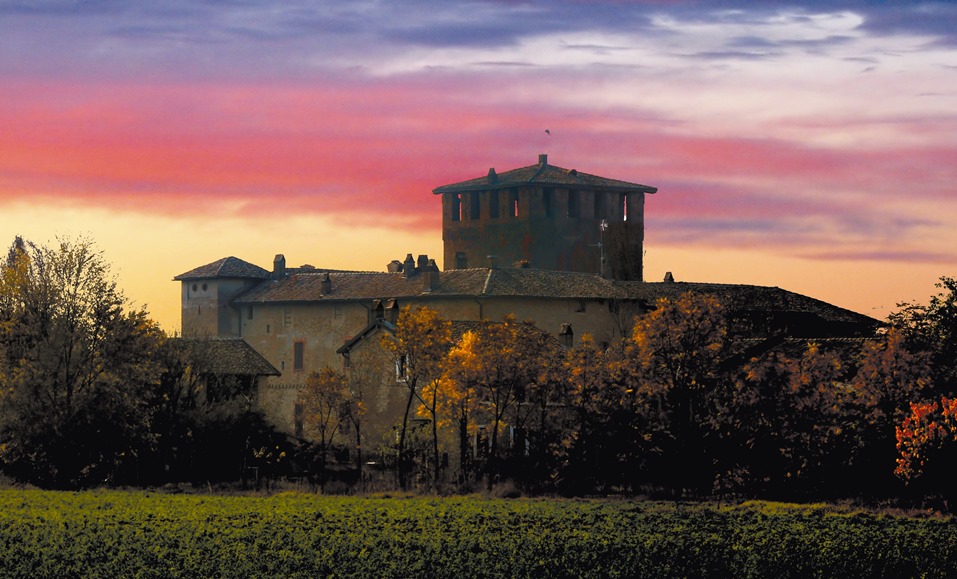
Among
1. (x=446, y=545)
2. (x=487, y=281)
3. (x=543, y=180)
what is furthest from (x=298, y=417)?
(x=446, y=545)

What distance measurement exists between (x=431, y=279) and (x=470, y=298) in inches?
133

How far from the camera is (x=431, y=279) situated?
7169 cm

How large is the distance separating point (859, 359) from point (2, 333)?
2469 centimetres

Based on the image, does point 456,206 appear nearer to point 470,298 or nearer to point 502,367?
point 470,298

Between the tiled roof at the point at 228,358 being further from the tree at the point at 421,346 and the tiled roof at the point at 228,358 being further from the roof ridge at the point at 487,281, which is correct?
the tree at the point at 421,346

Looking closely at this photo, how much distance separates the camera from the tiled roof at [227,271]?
77562 millimetres

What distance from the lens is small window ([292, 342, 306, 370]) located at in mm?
72438

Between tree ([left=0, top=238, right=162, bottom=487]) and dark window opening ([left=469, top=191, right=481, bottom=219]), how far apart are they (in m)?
47.1

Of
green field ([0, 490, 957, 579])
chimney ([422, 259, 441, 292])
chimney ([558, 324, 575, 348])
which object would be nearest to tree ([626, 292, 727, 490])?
green field ([0, 490, 957, 579])

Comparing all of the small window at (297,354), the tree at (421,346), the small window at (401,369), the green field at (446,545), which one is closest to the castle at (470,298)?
the small window at (297,354)

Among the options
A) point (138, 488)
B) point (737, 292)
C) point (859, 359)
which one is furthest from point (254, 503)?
point (737, 292)

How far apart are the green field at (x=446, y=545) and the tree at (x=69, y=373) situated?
13.0 metres

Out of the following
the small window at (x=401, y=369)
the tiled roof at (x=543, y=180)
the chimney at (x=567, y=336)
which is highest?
the tiled roof at (x=543, y=180)

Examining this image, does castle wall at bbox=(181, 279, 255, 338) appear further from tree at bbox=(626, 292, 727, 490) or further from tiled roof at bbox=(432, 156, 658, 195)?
tree at bbox=(626, 292, 727, 490)
